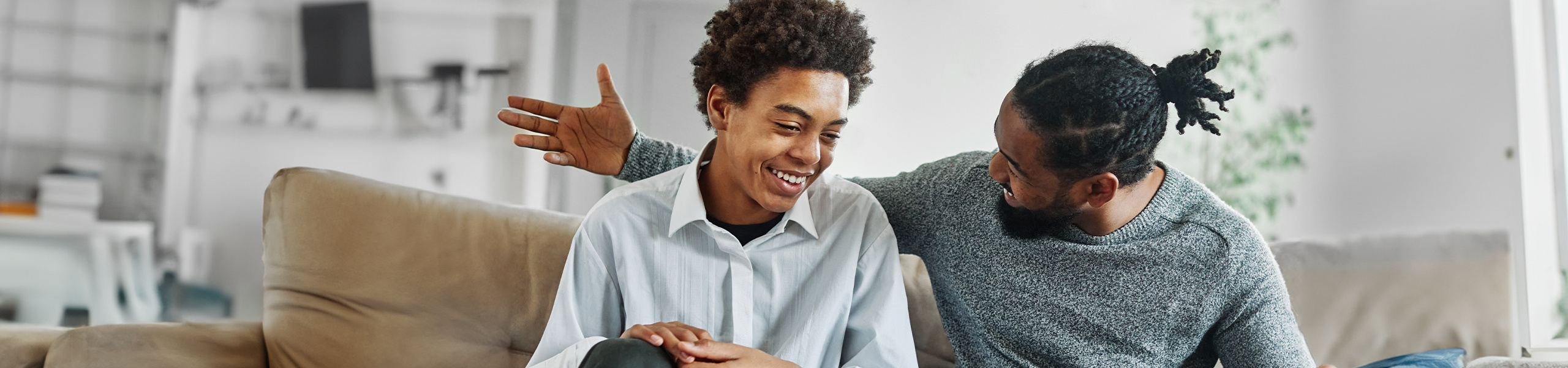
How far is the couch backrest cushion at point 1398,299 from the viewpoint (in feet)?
4.71

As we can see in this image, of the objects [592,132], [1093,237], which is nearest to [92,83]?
[592,132]

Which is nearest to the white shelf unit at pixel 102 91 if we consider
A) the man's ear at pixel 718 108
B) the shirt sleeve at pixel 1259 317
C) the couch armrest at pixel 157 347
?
the couch armrest at pixel 157 347

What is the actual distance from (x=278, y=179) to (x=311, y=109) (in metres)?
0.62

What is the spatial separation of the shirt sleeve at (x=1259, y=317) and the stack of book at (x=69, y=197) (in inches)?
86.8

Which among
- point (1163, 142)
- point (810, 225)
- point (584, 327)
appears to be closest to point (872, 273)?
point (810, 225)

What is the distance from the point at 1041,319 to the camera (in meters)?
1.10

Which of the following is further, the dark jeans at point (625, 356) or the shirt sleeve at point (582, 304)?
the shirt sleeve at point (582, 304)

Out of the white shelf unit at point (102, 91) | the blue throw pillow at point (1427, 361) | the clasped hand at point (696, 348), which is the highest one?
the white shelf unit at point (102, 91)

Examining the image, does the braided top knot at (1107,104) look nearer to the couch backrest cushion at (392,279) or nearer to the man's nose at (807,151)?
the man's nose at (807,151)

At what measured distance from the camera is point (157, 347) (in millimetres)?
1199

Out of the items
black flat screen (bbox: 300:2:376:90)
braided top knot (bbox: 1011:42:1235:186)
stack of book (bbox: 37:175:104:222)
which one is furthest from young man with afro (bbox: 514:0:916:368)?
stack of book (bbox: 37:175:104:222)

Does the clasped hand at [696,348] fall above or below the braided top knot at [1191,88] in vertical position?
below

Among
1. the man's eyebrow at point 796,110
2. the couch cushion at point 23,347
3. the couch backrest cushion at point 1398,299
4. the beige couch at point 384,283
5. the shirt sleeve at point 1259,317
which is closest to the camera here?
the man's eyebrow at point 796,110

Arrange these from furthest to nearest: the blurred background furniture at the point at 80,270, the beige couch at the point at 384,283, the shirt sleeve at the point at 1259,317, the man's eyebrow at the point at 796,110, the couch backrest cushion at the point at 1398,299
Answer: the blurred background furniture at the point at 80,270, the couch backrest cushion at the point at 1398,299, the beige couch at the point at 384,283, the shirt sleeve at the point at 1259,317, the man's eyebrow at the point at 796,110
